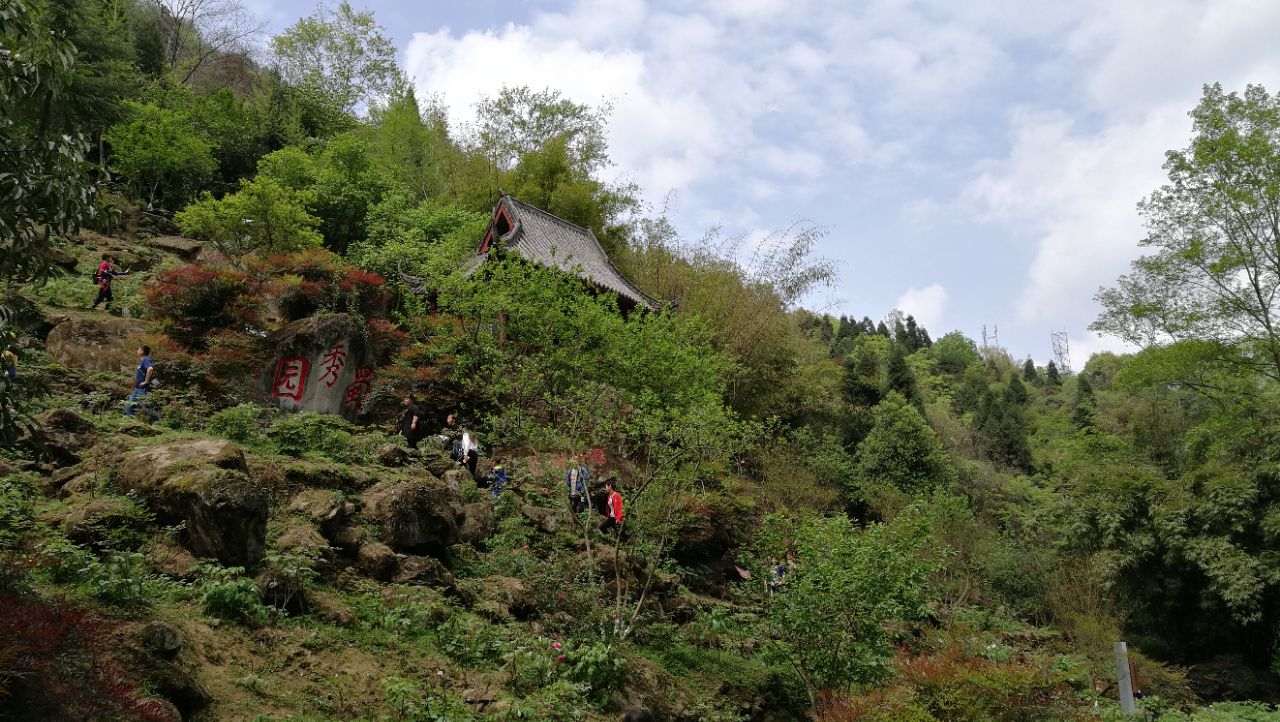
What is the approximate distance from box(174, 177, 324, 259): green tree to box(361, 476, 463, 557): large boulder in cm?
1115

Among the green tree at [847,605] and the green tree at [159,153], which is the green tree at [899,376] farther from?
the green tree at [159,153]

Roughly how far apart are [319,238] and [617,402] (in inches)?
451

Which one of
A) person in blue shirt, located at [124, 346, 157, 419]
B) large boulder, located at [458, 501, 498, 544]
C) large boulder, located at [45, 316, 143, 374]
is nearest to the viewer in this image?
large boulder, located at [458, 501, 498, 544]

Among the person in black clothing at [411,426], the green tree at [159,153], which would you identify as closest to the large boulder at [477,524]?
the person in black clothing at [411,426]

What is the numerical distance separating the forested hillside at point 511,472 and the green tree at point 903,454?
0.15 metres

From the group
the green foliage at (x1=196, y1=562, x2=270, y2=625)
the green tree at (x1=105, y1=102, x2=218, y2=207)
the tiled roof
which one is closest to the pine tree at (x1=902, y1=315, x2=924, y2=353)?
the tiled roof

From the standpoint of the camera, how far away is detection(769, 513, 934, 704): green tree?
8289mm

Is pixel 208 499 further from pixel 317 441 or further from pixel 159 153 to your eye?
pixel 159 153

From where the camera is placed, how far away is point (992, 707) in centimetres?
571

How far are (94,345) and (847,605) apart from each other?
13321 millimetres

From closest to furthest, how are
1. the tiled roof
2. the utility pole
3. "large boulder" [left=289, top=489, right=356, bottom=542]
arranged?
the utility pole
"large boulder" [left=289, top=489, right=356, bottom=542]
the tiled roof

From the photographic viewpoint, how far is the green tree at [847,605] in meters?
8.29

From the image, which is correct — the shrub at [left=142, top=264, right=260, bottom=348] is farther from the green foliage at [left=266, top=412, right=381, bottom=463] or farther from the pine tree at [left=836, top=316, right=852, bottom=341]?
the pine tree at [left=836, top=316, right=852, bottom=341]

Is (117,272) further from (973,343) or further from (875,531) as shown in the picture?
(973,343)
